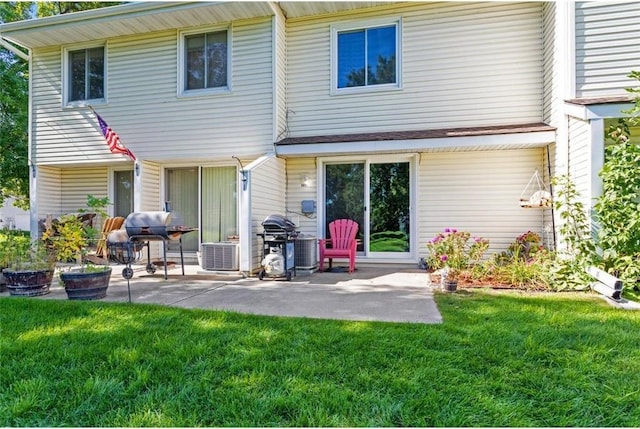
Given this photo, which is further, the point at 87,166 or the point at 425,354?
the point at 87,166

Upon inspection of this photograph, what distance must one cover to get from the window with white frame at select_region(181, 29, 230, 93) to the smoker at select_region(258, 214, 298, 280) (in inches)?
134

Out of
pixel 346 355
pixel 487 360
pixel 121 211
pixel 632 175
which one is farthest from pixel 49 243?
pixel 632 175

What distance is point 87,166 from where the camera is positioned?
8758mm

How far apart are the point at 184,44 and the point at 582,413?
8.66 m

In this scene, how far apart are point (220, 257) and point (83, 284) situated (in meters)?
2.37

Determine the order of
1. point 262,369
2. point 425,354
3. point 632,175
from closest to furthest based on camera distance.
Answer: point 262,369 < point 425,354 < point 632,175

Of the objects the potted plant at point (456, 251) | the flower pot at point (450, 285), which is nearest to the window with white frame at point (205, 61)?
the potted plant at point (456, 251)

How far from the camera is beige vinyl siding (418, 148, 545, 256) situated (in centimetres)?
682

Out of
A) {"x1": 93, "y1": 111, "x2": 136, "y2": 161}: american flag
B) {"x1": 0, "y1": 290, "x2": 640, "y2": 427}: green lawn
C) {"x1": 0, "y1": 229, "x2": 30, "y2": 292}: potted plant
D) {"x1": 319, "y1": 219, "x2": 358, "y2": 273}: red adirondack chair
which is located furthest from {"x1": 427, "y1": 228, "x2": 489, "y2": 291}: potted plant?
{"x1": 93, "y1": 111, "x2": 136, "y2": 161}: american flag

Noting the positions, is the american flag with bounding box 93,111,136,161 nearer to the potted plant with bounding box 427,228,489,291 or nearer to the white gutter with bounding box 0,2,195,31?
the white gutter with bounding box 0,2,195,31

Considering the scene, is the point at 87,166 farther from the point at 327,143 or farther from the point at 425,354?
the point at 425,354

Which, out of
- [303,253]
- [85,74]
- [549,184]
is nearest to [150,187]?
[85,74]

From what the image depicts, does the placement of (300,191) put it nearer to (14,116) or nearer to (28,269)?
(28,269)

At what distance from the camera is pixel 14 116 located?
11.6 meters
